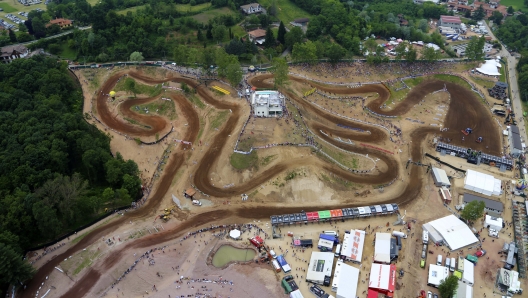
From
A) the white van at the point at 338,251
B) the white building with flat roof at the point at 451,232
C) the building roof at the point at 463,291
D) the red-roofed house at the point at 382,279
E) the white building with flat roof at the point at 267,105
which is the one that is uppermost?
the white building with flat roof at the point at 267,105

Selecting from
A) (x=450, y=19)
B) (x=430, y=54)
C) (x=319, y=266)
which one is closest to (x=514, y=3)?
(x=450, y=19)

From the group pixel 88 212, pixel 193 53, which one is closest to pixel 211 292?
pixel 88 212

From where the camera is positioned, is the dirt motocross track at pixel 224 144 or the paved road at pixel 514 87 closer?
the dirt motocross track at pixel 224 144

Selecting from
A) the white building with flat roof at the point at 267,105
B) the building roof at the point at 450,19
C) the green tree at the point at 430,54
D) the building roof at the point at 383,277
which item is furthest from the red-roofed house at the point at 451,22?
the building roof at the point at 383,277

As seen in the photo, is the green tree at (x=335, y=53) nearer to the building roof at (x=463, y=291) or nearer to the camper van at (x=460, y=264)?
the camper van at (x=460, y=264)

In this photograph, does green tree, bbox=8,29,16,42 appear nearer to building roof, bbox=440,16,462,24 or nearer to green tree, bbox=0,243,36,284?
green tree, bbox=0,243,36,284

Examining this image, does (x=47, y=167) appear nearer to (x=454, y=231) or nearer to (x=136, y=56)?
(x=136, y=56)

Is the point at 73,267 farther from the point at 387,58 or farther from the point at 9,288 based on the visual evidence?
the point at 387,58
